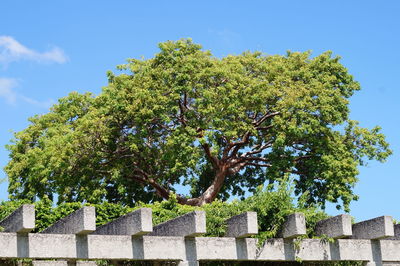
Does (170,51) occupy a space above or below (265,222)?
above

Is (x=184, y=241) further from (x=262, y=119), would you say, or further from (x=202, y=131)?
(x=262, y=119)

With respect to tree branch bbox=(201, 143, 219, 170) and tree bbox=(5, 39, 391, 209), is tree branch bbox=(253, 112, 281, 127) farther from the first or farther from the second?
tree branch bbox=(201, 143, 219, 170)

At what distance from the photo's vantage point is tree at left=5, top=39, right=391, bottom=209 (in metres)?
33.2

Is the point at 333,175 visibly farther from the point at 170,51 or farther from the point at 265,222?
the point at 265,222

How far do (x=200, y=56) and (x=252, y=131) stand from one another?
15.5 feet

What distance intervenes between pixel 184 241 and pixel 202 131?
19177mm

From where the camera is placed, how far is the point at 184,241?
14445 millimetres

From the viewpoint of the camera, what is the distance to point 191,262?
47.4 feet

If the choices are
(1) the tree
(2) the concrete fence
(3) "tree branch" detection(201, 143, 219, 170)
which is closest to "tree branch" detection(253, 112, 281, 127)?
(1) the tree

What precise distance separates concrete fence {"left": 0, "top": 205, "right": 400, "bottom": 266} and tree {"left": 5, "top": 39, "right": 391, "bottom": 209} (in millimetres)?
15832

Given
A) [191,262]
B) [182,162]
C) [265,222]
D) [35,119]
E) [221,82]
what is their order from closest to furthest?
[191,262] → [265,222] → [182,162] → [221,82] → [35,119]

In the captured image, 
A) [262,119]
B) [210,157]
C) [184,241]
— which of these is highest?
[262,119]

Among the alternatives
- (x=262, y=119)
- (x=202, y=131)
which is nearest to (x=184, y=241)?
(x=202, y=131)

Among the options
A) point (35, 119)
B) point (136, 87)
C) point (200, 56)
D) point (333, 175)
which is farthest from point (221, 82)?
point (35, 119)
